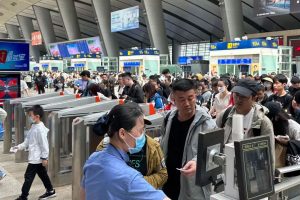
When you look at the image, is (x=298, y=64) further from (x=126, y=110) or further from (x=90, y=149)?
(x=126, y=110)

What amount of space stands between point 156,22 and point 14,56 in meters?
25.5

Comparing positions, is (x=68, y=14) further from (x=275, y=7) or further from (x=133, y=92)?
(x=133, y=92)

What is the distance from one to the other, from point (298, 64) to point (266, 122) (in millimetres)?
23301

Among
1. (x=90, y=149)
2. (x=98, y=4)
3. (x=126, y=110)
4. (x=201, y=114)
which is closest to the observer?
(x=126, y=110)

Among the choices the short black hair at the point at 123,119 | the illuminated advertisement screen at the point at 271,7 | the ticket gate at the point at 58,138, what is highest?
the illuminated advertisement screen at the point at 271,7

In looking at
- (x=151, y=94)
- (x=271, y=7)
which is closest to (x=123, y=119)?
(x=151, y=94)

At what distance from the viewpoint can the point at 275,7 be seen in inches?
939

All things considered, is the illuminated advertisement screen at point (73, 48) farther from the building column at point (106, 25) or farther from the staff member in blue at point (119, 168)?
the staff member in blue at point (119, 168)

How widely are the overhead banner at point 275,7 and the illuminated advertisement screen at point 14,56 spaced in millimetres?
17713

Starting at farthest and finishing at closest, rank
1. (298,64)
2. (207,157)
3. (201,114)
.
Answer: (298,64)
(201,114)
(207,157)

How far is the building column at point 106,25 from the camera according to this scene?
3981cm

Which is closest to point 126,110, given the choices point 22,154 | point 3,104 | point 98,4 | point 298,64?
point 22,154

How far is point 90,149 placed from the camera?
4.93 meters

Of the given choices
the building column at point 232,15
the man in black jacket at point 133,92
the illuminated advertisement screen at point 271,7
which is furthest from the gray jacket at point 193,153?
the building column at point 232,15
